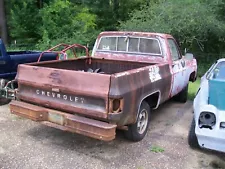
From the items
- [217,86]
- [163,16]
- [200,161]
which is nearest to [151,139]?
[200,161]

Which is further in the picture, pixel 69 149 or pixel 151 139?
pixel 151 139

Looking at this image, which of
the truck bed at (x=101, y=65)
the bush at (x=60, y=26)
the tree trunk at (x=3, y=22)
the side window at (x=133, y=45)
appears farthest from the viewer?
the tree trunk at (x=3, y=22)

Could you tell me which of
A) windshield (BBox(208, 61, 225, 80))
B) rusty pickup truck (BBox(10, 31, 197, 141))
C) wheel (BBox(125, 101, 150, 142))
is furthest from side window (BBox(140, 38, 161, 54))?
wheel (BBox(125, 101, 150, 142))

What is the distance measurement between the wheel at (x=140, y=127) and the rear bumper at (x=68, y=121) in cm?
83

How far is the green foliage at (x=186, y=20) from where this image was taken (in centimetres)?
1244

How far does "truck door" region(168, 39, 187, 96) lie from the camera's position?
5.48 metres

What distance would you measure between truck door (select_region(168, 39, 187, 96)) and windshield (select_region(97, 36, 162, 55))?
0.43 metres

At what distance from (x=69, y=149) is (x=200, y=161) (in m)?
2.04

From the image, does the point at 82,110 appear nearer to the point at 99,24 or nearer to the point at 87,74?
the point at 87,74

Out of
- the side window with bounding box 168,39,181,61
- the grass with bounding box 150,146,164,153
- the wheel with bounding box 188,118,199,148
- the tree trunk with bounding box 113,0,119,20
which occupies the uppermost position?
the tree trunk with bounding box 113,0,119,20

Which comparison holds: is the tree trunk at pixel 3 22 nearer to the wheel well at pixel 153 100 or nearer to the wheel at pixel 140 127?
the wheel well at pixel 153 100

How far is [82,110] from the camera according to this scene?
3621 mm

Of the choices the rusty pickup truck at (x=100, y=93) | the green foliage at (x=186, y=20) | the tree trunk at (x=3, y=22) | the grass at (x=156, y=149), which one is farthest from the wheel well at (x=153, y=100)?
the tree trunk at (x=3, y=22)

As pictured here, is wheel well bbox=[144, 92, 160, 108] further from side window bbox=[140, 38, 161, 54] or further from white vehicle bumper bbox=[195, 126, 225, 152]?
white vehicle bumper bbox=[195, 126, 225, 152]
